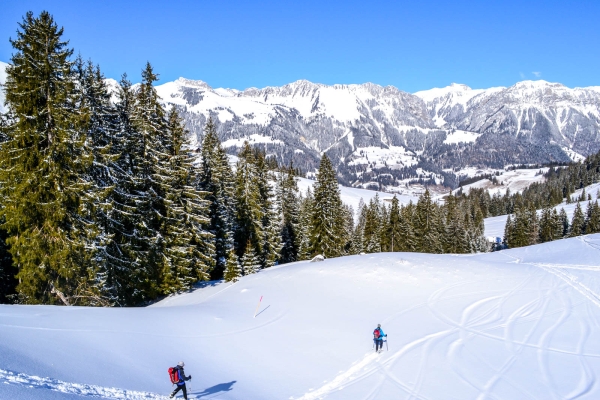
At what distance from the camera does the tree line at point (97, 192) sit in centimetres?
1805

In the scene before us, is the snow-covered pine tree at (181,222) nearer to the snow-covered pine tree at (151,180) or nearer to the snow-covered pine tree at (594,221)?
the snow-covered pine tree at (151,180)

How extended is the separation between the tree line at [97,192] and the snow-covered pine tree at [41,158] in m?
0.05

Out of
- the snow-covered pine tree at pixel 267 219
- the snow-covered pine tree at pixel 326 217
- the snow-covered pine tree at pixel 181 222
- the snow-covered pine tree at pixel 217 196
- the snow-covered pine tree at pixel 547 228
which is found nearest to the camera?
the snow-covered pine tree at pixel 181 222

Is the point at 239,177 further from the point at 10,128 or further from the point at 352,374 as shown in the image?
the point at 352,374

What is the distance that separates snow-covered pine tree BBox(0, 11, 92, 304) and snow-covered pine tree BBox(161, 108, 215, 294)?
8.03 meters

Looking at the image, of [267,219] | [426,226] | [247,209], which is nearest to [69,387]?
[247,209]

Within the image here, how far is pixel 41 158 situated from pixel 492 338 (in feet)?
79.6

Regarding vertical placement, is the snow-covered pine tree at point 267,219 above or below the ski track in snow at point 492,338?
above

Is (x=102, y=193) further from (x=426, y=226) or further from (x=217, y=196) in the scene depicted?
(x=426, y=226)

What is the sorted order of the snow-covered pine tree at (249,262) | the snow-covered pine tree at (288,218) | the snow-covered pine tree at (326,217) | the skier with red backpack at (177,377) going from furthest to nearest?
1. the snow-covered pine tree at (288,218)
2. the snow-covered pine tree at (326,217)
3. the snow-covered pine tree at (249,262)
4. the skier with red backpack at (177,377)

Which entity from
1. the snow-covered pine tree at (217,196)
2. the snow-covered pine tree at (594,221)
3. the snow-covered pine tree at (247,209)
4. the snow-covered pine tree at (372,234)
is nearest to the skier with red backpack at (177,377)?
the snow-covered pine tree at (217,196)

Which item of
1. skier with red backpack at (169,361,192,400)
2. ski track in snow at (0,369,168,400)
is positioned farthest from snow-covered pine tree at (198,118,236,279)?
ski track in snow at (0,369,168,400)

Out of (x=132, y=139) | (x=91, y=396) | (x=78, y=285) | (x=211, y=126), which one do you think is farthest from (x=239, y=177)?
(x=91, y=396)

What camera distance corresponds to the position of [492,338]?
1839cm
